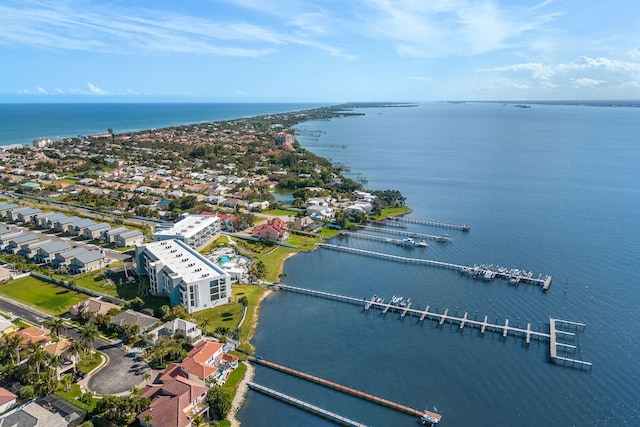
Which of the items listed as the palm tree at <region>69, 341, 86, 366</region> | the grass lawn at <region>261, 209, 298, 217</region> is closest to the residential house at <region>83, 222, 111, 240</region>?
the grass lawn at <region>261, 209, 298, 217</region>

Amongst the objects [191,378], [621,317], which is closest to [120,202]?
[191,378]

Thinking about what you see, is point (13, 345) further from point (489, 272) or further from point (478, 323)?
point (489, 272)

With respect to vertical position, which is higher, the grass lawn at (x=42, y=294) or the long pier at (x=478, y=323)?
the long pier at (x=478, y=323)

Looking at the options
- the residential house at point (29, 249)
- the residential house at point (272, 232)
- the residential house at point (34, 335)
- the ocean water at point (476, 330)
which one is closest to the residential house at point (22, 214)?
the residential house at point (29, 249)

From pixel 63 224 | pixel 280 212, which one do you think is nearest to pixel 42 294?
pixel 63 224

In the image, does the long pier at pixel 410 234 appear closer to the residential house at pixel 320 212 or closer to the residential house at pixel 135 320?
the residential house at pixel 320 212

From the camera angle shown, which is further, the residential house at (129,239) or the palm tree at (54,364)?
the residential house at (129,239)
